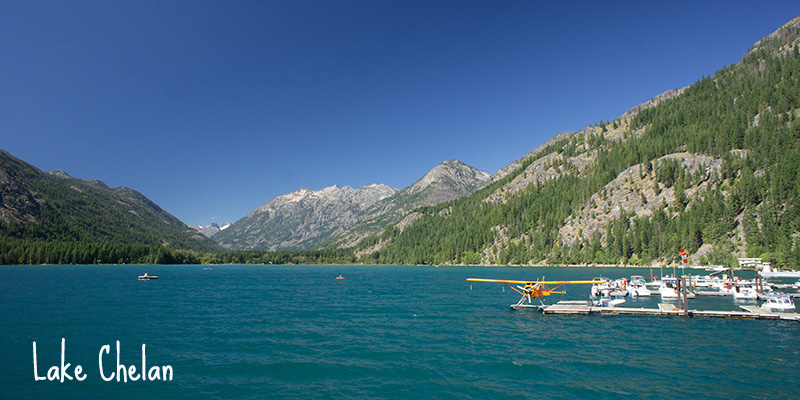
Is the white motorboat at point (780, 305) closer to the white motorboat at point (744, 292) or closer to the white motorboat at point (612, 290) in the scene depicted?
the white motorboat at point (744, 292)

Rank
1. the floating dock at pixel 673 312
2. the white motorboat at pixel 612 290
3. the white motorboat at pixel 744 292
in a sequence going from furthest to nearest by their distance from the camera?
the white motorboat at pixel 612 290, the white motorboat at pixel 744 292, the floating dock at pixel 673 312

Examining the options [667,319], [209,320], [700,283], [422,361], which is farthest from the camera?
[700,283]

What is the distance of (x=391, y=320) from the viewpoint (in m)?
50.5

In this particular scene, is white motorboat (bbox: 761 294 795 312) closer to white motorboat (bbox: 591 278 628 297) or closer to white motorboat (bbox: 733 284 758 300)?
white motorboat (bbox: 733 284 758 300)

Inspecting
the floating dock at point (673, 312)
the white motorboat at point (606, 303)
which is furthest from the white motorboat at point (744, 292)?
the white motorboat at point (606, 303)

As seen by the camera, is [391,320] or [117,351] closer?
[117,351]

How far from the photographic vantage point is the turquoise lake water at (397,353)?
25.1 metres

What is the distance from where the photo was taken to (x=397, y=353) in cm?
3400

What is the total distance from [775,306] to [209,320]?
283ft

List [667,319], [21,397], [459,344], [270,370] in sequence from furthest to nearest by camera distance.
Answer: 1. [667,319]
2. [459,344]
3. [270,370]
4. [21,397]

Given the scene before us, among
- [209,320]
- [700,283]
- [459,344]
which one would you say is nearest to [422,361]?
[459,344]

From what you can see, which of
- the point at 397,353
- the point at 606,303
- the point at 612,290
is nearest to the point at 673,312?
the point at 606,303

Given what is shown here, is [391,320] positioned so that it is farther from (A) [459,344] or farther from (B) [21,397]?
(B) [21,397]

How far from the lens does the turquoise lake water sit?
82.3 feet
